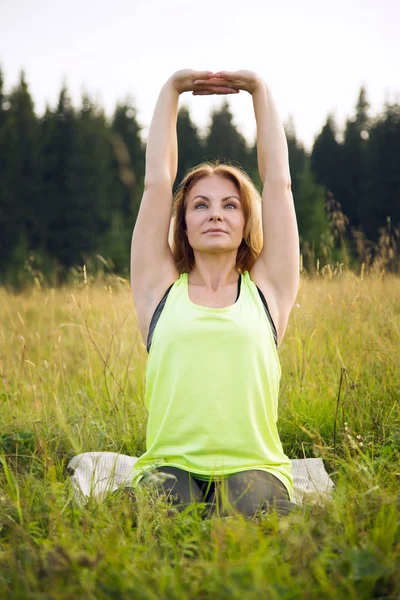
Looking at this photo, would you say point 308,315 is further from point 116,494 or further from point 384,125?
point 384,125

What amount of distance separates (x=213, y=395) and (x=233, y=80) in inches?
57.0

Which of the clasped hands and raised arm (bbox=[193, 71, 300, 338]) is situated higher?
the clasped hands

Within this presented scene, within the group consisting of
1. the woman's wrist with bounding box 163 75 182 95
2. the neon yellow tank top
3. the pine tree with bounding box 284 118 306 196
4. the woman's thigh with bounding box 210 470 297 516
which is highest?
the pine tree with bounding box 284 118 306 196

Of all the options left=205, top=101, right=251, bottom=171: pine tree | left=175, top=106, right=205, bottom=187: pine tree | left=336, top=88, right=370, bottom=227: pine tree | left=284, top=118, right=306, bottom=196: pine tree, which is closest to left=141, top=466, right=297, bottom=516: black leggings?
left=336, top=88, right=370, bottom=227: pine tree

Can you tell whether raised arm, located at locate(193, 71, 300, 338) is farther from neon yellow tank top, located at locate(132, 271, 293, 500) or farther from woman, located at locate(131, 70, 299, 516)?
neon yellow tank top, located at locate(132, 271, 293, 500)

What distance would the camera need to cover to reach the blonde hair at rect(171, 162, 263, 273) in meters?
2.49

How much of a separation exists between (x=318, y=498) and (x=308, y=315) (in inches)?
74.8

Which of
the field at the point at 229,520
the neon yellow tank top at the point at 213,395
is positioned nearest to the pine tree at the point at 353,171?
the field at the point at 229,520

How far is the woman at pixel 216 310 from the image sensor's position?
2057 mm

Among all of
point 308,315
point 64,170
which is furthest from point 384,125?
point 308,315

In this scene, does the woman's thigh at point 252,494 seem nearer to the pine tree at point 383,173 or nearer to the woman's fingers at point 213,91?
the woman's fingers at point 213,91

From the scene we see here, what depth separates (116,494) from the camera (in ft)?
6.82

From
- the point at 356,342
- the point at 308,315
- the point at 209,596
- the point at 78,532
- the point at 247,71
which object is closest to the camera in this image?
the point at 209,596

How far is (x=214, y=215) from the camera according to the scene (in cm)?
234
